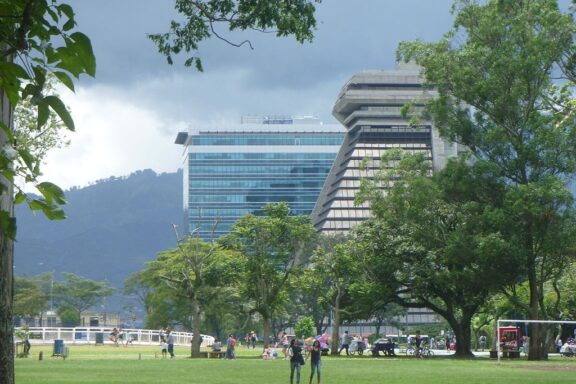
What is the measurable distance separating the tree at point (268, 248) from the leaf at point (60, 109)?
5655 cm

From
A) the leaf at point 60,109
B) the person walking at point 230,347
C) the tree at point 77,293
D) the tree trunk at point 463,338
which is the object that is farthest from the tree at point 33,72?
the tree at point 77,293

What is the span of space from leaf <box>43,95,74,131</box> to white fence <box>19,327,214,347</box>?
6965 cm

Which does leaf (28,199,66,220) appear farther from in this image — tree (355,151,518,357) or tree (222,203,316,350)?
tree (222,203,316,350)

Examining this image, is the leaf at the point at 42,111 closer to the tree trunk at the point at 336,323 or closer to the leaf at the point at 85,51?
the leaf at the point at 85,51

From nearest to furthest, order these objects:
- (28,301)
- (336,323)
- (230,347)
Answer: (230,347)
(336,323)
(28,301)

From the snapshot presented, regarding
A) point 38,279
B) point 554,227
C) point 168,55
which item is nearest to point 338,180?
point 38,279

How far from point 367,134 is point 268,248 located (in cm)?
11170

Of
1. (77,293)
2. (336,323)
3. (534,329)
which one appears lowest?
(534,329)

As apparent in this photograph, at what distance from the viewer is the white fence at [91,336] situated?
242 feet

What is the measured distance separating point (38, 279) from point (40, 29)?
159 meters

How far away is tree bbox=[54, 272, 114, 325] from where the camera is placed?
15850cm

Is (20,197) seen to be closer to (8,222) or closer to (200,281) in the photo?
(8,222)

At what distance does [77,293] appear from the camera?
15988 cm

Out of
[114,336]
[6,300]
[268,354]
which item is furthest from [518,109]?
[6,300]
